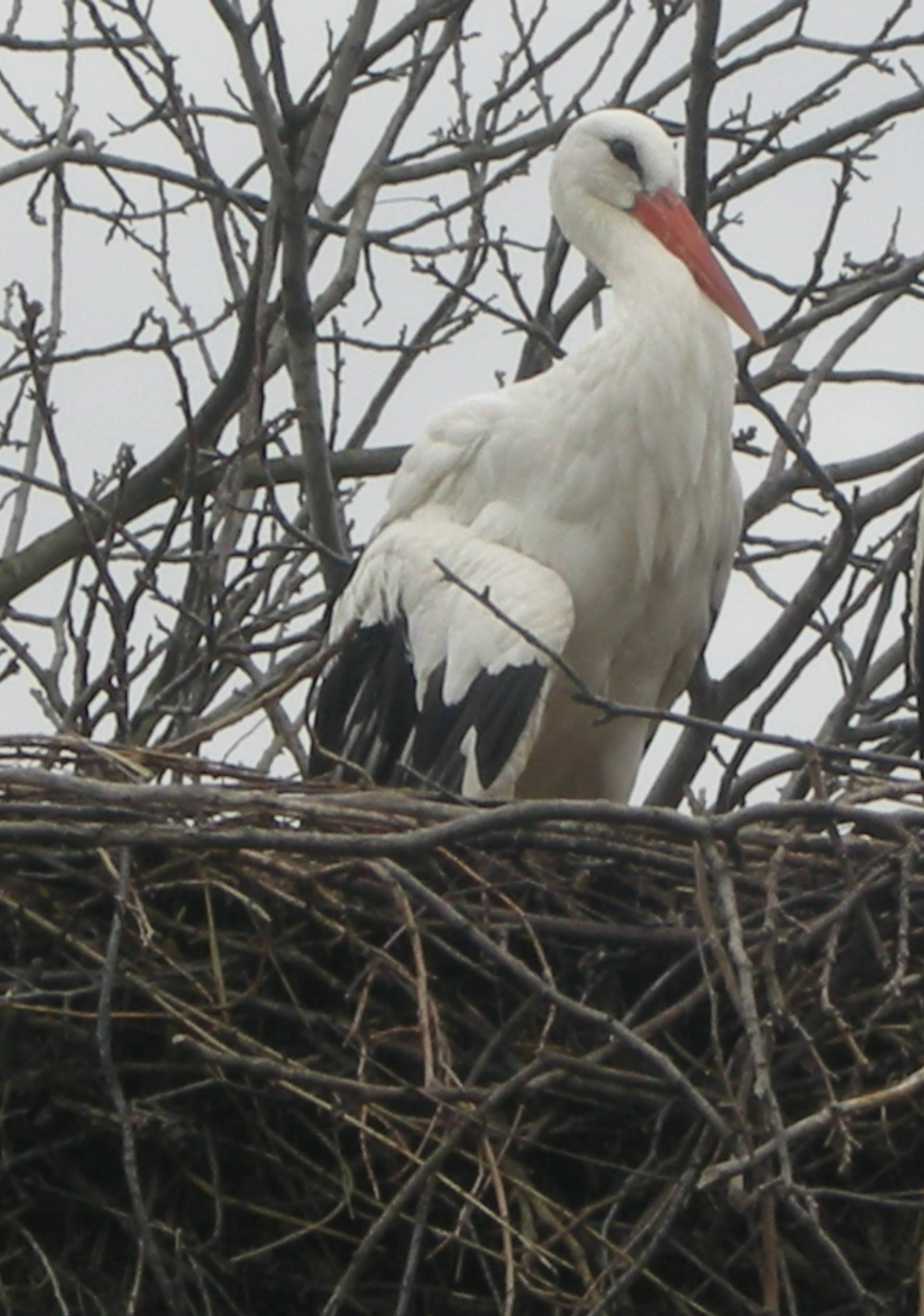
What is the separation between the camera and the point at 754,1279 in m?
3.77

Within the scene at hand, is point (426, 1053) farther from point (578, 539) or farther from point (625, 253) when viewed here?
point (625, 253)

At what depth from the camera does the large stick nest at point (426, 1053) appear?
11.9 feet

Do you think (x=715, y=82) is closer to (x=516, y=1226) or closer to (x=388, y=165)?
(x=388, y=165)

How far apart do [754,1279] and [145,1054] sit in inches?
35.3

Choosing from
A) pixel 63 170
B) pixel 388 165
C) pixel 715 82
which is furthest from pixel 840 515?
pixel 63 170

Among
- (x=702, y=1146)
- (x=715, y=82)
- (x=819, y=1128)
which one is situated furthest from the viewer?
(x=715, y=82)

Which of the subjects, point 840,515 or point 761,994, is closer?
point 761,994

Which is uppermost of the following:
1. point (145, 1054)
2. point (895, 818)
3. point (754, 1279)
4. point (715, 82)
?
point (715, 82)

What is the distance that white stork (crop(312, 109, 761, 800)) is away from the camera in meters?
5.04

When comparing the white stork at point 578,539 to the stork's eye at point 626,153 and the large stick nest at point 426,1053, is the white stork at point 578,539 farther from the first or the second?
the large stick nest at point 426,1053

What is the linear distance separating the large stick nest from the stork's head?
184cm

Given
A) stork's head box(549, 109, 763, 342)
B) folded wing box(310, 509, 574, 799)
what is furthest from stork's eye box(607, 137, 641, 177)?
folded wing box(310, 509, 574, 799)

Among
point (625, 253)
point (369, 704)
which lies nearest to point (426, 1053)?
point (369, 704)

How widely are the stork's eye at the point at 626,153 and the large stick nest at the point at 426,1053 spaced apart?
1997 mm
